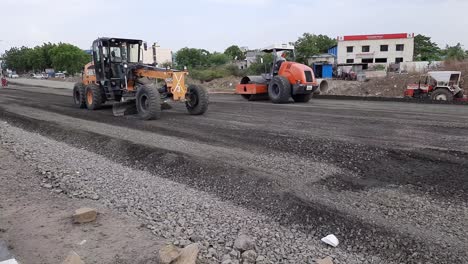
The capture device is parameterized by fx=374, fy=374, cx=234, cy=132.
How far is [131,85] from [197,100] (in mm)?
2407

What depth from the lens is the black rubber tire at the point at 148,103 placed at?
10.8 metres

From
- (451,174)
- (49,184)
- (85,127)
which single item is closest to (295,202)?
(451,174)

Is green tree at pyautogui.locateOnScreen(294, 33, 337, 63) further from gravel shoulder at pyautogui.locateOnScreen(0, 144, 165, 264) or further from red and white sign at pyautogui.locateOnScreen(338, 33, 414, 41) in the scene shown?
gravel shoulder at pyautogui.locateOnScreen(0, 144, 165, 264)

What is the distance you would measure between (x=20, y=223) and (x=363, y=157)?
16.5 ft

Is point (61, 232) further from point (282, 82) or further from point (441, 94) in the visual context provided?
point (441, 94)

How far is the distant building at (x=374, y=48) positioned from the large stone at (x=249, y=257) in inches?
2659

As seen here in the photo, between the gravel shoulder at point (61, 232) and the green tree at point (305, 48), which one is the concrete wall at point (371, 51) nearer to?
the green tree at point (305, 48)

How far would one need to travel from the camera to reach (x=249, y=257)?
3473mm

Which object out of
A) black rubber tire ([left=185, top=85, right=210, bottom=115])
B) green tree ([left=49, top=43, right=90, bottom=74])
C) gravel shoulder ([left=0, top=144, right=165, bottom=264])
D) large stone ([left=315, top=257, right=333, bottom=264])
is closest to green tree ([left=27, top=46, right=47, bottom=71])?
green tree ([left=49, top=43, right=90, bottom=74])

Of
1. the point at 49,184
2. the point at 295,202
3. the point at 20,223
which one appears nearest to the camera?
the point at 20,223

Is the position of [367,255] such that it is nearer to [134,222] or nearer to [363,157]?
[134,222]

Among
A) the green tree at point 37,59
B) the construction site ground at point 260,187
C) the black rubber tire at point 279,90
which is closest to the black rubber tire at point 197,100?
the construction site ground at point 260,187

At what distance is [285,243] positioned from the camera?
374cm

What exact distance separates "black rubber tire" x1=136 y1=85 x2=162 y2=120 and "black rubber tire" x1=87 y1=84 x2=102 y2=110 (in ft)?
9.19
